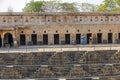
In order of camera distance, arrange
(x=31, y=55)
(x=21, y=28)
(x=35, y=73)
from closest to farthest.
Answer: (x=35, y=73) < (x=31, y=55) < (x=21, y=28)

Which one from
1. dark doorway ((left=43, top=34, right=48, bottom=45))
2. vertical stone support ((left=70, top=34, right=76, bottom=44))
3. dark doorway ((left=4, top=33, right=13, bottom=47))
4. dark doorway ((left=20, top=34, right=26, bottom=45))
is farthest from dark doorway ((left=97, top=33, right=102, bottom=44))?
dark doorway ((left=4, top=33, right=13, bottom=47))

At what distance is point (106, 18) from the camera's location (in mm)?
34031

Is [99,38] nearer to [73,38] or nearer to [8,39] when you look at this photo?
[73,38]

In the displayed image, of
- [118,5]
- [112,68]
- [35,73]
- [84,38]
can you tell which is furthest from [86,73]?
[118,5]

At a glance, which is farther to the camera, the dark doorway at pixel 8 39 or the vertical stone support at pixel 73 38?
the vertical stone support at pixel 73 38

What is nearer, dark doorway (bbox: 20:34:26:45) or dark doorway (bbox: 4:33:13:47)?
dark doorway (bbox: 4:33:13:47)

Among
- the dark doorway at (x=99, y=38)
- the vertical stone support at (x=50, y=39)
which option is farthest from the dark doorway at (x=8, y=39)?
the dark doorway at (x=99, y=38)

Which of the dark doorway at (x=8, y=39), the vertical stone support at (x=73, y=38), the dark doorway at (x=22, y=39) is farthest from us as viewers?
the vertical stone support at (x=73, y=38)

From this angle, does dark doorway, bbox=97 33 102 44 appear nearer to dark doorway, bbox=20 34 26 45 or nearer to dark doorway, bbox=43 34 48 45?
dark doorway, bbox=43 34 48 45

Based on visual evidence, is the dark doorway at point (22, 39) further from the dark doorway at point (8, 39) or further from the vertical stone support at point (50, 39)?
the vertical stone support at point (50, 39)

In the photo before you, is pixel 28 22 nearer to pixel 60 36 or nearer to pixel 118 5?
pixel 60 36

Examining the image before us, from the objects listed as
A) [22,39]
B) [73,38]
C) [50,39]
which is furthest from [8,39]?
[73,38]

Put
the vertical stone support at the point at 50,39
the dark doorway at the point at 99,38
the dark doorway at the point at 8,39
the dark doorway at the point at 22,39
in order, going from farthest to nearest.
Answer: the dark doorway at the point at 99,38, the vertical stone support at the point at 50,39, the dark doorway at the point at 22,39, the dark doorway at the point at 8,39

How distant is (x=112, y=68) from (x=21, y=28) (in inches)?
611
